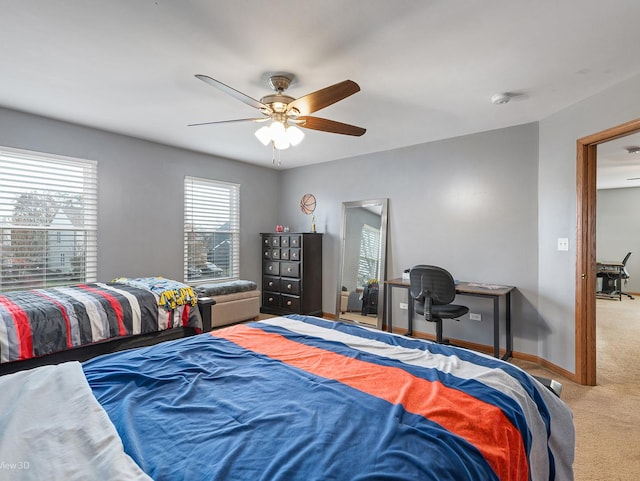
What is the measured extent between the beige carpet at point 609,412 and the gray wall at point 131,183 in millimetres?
4468

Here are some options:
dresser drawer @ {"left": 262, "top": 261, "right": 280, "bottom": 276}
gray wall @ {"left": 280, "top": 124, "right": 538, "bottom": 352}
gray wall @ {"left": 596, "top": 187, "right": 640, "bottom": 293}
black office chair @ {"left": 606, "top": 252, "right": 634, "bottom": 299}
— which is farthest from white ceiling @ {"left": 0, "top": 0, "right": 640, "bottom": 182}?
gray wall @ {"left": 596, "top": 187, "right": 640, "bottom": 293}

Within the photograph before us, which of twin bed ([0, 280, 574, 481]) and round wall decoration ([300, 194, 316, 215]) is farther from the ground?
round wall decoration ([300, 194, 316, 215])

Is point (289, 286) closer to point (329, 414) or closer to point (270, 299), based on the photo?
point (270, 299)

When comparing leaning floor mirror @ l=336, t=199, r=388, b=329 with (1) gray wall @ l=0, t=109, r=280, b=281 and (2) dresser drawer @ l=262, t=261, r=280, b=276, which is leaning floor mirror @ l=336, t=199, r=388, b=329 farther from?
(1) gray wall @ l=0, t=109, r=280, b=281

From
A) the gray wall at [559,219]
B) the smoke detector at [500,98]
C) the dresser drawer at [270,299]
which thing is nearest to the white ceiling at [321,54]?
the smoke detector at [500,98]

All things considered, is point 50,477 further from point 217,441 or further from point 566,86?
point 566,86

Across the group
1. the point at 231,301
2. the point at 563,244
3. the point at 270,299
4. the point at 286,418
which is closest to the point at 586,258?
the point at 563,244

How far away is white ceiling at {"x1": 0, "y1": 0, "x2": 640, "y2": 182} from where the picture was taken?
1.83m

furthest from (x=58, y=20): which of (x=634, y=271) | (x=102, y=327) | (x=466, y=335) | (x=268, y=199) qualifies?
(x=634, y=271)

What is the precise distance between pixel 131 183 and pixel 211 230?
50.9 inches

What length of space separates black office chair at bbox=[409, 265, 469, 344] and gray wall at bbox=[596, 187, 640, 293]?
6896 millimetres

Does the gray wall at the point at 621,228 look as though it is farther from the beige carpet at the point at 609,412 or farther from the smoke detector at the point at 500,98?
the smoke detector at the point at 500,98

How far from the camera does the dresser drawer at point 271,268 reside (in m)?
5.43

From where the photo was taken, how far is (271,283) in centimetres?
553
